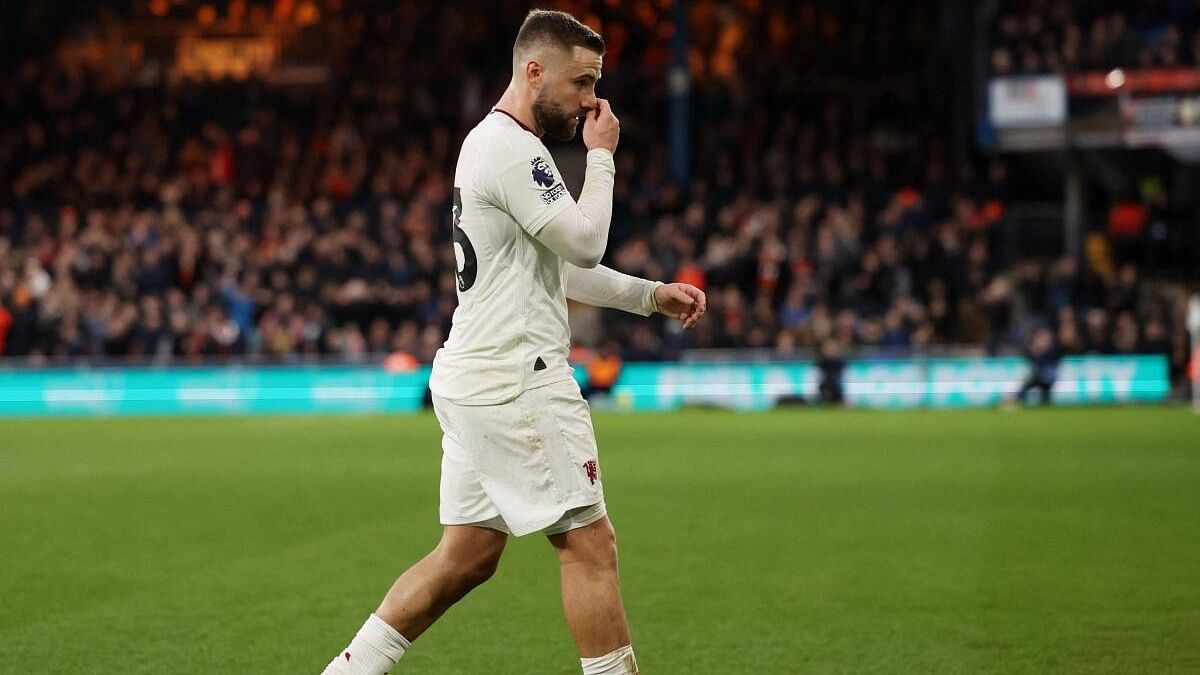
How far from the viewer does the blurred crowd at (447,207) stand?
2656 cm

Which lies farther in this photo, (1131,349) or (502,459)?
(1131,349)

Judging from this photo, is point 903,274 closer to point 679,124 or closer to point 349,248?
point 679,124

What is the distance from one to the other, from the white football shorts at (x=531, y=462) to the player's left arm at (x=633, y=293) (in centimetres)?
52

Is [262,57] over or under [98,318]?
over

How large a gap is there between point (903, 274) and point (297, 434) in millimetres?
12086

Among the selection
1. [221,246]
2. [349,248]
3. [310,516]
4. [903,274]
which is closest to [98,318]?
[221,246]

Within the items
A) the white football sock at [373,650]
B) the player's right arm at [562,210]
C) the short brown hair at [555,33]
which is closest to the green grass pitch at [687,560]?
the white football sock at [373,650]

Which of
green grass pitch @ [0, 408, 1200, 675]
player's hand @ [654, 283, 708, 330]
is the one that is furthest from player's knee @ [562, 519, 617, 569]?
green grass pitch @ [0, 408, 1200, 675]

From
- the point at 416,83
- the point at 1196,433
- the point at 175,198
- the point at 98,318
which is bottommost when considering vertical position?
the point at 1196,433

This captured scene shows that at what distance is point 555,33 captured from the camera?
15.2 feet

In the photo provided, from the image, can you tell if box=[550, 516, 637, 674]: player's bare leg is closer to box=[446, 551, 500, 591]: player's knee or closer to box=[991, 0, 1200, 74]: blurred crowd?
box=[446, 551, 500, 591]: player's knee

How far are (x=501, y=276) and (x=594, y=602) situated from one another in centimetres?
102

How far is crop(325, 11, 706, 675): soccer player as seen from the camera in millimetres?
4543

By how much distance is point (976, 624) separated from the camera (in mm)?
6828
